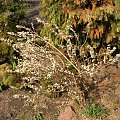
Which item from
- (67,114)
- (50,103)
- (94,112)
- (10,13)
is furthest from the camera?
(10,13)

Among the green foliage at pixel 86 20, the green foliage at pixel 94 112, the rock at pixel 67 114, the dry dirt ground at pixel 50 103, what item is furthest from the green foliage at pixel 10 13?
the green foliage at pixel 94 112

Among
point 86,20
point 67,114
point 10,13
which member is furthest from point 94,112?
point 10,13

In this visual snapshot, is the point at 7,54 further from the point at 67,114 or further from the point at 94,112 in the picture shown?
the point at 94,112

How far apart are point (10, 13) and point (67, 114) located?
128 inches

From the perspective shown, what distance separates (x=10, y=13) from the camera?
296 inches

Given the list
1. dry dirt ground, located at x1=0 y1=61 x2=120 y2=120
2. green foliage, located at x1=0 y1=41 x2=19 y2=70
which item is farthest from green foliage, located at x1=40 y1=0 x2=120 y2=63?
green foliage, located at x1=0 y1=41 x2=19 y2=70

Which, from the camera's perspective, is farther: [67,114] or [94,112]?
[67,114]

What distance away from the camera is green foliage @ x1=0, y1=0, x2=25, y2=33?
23.1 ft

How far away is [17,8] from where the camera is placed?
297 inches

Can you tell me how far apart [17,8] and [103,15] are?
98.0 inches

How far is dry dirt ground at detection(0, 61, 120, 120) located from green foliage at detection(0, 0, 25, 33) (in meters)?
1.60

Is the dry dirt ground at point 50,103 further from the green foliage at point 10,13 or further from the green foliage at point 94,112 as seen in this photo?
the green foliage at point 10,13

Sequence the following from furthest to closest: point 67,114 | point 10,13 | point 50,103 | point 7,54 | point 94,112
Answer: point 10,13, point 7,54, point 50,103, point 67,114, point 94,112

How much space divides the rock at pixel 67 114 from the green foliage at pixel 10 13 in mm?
2558
